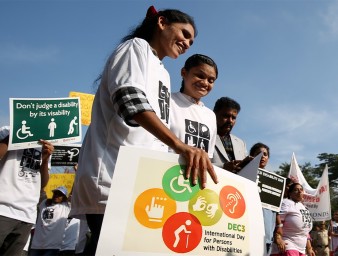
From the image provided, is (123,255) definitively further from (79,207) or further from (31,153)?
(31,153)

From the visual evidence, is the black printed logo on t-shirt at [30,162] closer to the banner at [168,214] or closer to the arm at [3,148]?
the arm at [3,148]

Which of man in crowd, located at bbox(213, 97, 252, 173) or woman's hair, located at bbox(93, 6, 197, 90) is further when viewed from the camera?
man in crowd, located at bbox(213, 97, 252, 173)

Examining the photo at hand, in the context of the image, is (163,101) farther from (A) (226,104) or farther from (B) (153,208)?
(A) (226,104)

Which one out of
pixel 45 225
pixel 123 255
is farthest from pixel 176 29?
pixel 45 225

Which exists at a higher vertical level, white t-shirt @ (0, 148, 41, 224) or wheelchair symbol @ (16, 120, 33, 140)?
wheelchair symbol @ (16, 120, 33, 140)

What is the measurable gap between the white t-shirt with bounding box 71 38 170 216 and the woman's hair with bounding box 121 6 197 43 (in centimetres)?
30

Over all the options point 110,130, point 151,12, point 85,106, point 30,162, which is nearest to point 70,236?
point 85,106

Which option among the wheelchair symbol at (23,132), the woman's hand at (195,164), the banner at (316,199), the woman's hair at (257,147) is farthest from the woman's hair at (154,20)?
the banner at (316,199)

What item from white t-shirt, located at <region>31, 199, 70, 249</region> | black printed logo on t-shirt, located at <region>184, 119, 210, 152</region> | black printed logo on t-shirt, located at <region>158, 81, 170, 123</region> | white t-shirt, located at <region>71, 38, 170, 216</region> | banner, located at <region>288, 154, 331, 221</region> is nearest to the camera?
white t-shirt, located at <region>71, 38, 170, 216</region>

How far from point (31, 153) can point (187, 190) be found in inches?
95.4

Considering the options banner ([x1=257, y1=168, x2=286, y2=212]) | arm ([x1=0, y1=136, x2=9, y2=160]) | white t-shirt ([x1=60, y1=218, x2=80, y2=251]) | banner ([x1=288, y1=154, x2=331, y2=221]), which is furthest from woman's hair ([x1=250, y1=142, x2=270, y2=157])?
banner ([x1=288, y1=154, x2=331, y2=221])

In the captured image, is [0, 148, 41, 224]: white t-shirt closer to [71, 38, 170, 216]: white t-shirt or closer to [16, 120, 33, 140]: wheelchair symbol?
[16, 120, 33, 140]: wheelchair symbol

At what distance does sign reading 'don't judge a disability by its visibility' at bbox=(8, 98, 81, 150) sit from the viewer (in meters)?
3.31

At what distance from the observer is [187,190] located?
1427mm
